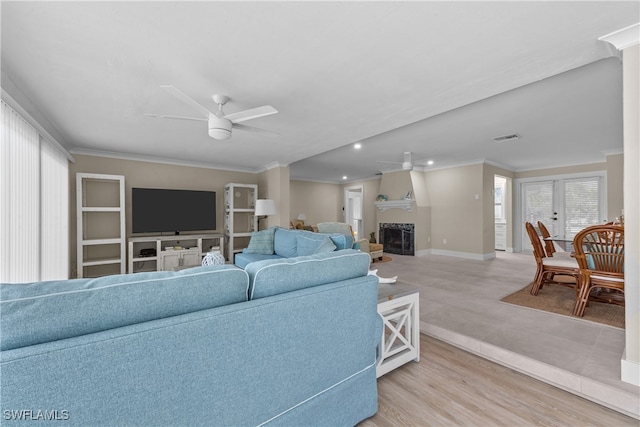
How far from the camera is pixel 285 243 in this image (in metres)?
4.32

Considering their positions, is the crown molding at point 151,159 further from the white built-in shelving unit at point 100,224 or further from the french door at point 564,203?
the french door at point 564,203

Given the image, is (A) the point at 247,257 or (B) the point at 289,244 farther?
(A) the point at 247,257

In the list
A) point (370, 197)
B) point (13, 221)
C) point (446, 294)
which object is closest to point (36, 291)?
point (13, 221)

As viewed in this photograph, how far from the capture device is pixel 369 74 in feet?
7.23

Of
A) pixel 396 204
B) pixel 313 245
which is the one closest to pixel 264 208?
pixel 313 245

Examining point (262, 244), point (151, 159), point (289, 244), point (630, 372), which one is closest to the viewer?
point (630, 372)

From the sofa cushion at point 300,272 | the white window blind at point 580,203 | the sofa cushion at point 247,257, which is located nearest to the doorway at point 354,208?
the white window blind at point 580,203

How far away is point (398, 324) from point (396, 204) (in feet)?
18.5

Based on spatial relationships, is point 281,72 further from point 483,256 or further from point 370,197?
point 370,197

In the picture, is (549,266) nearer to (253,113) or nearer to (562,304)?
(562,304)

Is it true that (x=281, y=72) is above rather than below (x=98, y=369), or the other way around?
above

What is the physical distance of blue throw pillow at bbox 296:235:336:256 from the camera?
332 cm

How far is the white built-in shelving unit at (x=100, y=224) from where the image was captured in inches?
172

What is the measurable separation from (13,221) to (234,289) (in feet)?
9.32
